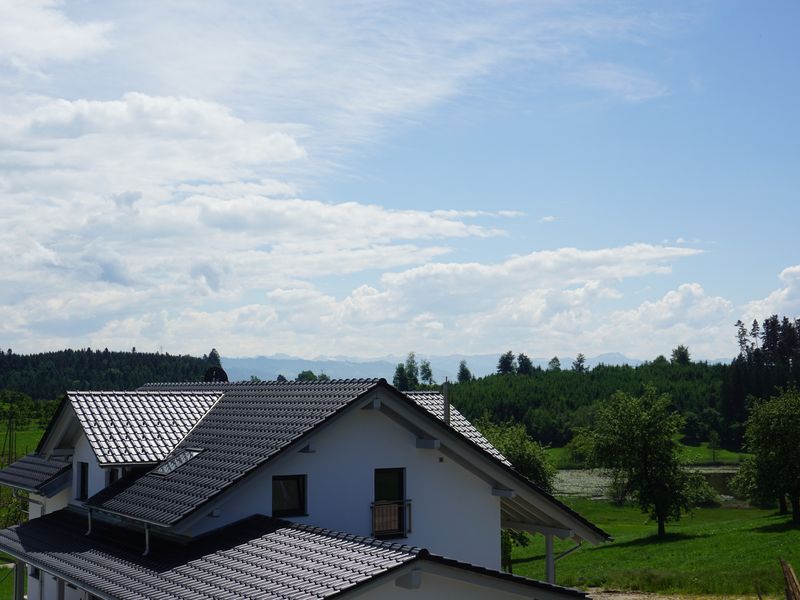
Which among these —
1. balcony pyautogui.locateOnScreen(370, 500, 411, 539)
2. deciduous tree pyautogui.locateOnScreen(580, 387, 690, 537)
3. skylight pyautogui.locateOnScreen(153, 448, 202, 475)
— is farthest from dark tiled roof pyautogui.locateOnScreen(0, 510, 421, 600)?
deciduous tree pyautogui.locateOnScreen(580, 387, 690, 537)

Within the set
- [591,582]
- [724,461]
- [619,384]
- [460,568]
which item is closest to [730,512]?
[591,582]

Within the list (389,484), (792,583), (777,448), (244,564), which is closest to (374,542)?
(244,564)

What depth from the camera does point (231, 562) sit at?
12.4 metres

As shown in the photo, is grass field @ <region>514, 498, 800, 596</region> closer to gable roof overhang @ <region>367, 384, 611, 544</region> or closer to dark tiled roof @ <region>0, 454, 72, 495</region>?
gable roof overhang @ <region>367, 384, 611, 544</region>

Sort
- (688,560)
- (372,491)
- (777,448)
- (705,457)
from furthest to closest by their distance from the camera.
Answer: (705,457) → (777,448) → (688,560) → (372,491)

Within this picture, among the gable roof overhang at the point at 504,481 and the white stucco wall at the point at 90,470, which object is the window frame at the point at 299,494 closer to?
the gable roof overhang at the point at 504,481

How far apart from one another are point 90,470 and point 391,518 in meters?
7.17

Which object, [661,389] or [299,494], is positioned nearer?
[299,494]

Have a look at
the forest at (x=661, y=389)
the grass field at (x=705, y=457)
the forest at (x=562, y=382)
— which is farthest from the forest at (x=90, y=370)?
the grass field at (x=705, y=457)

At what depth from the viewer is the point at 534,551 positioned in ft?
151

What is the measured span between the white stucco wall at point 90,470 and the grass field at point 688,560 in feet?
50.2

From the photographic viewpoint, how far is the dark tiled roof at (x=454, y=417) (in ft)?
64.8

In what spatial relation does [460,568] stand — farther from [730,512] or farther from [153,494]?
[730,512]

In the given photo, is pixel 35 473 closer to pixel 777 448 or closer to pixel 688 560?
pixel 688 560
